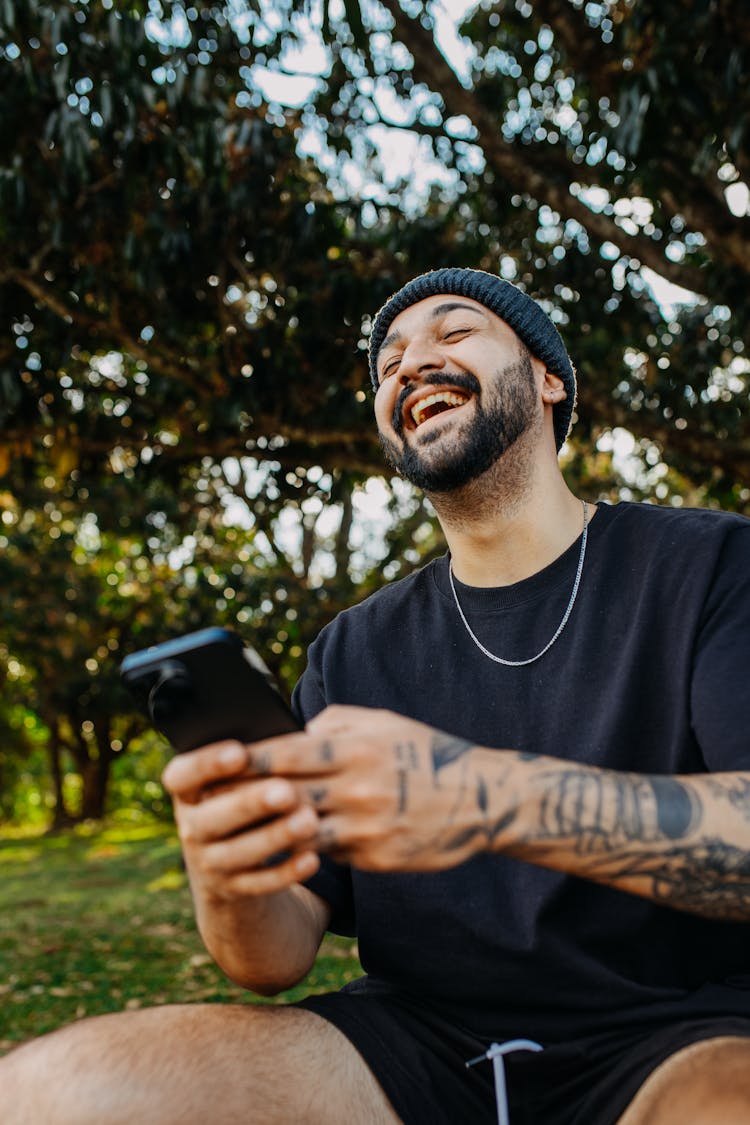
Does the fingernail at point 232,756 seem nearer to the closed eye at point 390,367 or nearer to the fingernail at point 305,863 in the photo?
the fingernail at point 305,863

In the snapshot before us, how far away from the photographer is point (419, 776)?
1168mm

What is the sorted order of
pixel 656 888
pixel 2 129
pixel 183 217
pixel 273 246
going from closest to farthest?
pixel 656 888, pixel 2 129, pixel 183 217, pixel 273 246

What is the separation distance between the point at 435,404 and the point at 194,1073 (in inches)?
60.4

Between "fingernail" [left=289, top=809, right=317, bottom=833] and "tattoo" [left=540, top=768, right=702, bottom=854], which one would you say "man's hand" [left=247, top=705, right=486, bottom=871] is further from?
"tattoo" [left=540, top=768, right=702, bottom=854]

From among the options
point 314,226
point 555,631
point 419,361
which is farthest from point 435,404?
point 314,226

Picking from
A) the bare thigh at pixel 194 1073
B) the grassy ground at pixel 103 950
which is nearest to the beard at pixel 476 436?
the bare thigh at pixel 194 1073

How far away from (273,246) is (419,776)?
4897 mm

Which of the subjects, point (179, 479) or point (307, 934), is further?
point (179, 479)

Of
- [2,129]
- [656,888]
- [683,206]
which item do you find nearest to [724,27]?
[683,206]

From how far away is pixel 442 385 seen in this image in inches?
87.7

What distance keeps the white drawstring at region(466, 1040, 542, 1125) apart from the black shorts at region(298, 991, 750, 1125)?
23 mm

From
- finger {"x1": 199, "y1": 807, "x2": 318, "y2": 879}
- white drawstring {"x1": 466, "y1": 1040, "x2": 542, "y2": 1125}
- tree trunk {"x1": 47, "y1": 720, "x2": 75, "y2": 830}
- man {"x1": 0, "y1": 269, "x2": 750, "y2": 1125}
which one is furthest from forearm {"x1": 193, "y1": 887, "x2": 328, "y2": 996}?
tree trunk {"x1": 47, "y1": 720, "x2": 75, "y2": 830}

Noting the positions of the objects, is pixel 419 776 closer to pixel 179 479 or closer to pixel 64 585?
pixel 179 479

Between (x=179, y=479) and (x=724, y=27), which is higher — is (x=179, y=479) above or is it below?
below
